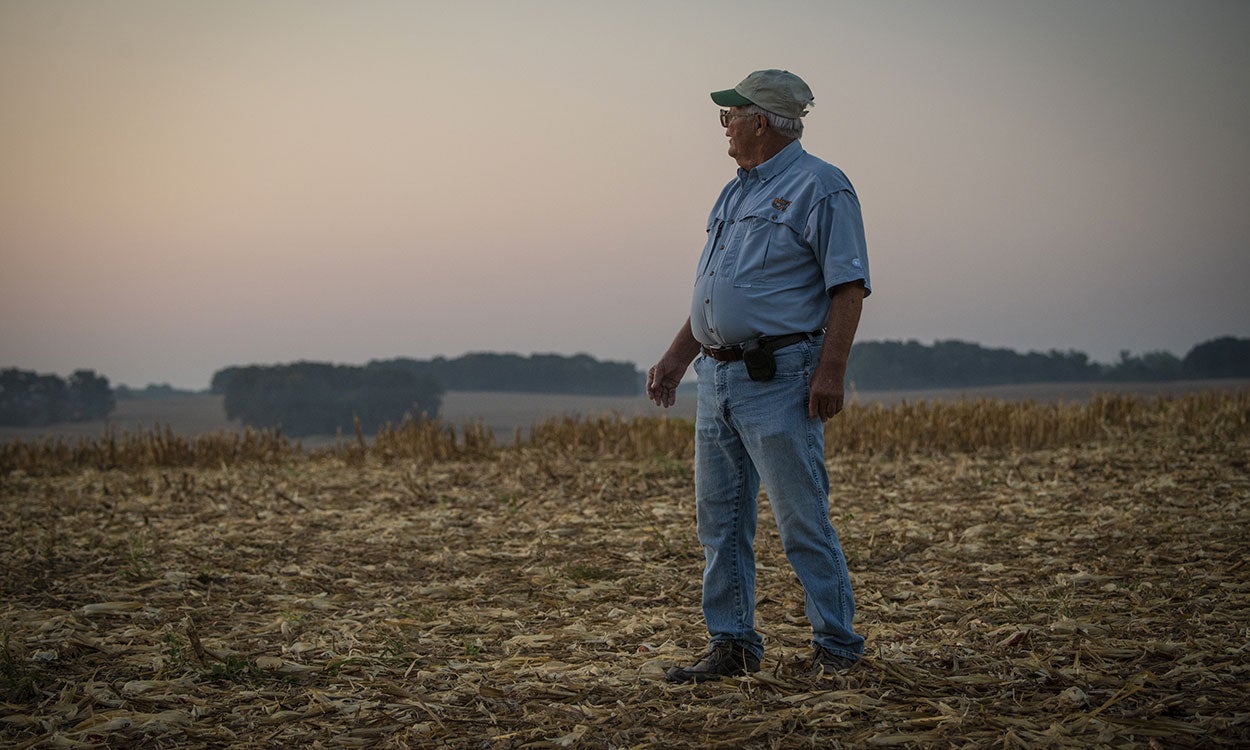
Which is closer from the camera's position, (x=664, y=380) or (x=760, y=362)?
(x=760, y=362)

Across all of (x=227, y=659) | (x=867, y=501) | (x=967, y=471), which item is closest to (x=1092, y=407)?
(x=967, y=471)

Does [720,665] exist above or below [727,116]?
below

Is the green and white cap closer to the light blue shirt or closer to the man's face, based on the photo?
the man's face

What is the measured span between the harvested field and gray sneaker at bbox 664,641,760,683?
8cm

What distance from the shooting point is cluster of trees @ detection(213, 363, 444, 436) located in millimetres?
44312

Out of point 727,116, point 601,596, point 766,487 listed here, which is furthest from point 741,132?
point 601,596

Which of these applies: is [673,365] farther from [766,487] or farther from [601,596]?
[601,596]

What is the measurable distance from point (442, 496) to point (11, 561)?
362cm

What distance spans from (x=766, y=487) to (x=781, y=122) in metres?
1.38

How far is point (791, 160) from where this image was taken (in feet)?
12.5

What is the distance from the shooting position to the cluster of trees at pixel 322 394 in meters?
44.3

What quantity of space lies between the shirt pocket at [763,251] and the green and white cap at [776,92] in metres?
0.40

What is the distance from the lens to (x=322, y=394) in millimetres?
45875

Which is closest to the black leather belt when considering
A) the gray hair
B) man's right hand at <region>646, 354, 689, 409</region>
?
man's right hand at <region>646, 354, 689, 409</region>
